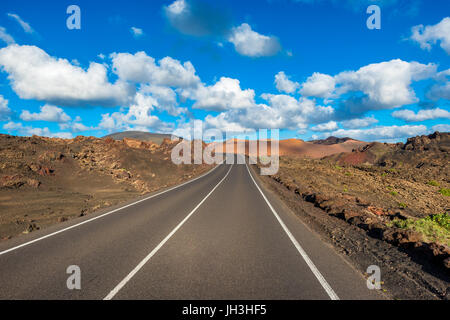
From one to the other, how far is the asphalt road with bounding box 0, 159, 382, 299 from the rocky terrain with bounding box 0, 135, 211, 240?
3.90 metres

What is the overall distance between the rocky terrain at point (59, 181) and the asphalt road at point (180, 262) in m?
3.90

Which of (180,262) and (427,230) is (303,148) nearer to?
(427,230)

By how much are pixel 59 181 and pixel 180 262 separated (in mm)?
23267

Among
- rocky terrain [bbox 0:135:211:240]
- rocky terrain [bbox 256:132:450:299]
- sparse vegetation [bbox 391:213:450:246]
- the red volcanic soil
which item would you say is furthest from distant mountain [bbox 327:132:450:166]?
the red volcanic soil

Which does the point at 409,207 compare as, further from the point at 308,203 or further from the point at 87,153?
the point at 87,153

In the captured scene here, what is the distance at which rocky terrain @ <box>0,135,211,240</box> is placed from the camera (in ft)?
43.1

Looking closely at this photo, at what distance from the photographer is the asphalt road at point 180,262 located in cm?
437

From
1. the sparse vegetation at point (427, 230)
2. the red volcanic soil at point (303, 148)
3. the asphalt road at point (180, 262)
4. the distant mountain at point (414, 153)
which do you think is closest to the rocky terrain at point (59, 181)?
the asphalt road at point (180, 262)

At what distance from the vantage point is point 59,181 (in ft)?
77.2

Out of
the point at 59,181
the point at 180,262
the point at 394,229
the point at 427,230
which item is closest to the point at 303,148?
the point at 59,181

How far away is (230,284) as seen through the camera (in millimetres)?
4590

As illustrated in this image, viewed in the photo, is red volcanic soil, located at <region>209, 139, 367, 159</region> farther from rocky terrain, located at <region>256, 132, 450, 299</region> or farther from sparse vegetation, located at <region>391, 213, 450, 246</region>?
sparse vegetation, located at <region>391, 213, 450, 246</region>

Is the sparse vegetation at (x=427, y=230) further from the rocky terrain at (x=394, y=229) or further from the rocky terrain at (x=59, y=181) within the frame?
the rocky terrain at (x=59, y=181)
